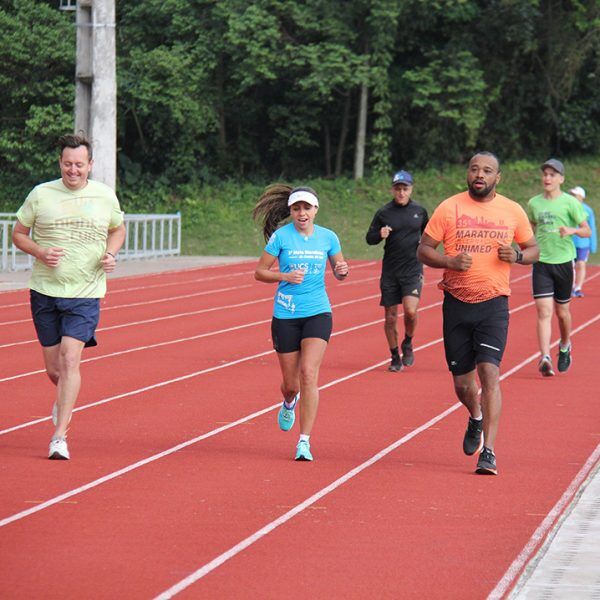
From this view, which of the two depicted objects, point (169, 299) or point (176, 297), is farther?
point (176, 297)

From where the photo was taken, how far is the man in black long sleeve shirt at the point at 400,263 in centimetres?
1524

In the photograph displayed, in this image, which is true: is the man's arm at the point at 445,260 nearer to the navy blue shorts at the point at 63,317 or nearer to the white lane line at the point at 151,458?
the white lane line at the point at 151,458

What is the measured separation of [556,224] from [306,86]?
33.7 metres

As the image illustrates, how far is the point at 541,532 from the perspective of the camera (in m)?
7.59

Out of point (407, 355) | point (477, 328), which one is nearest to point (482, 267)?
point (477, 328)

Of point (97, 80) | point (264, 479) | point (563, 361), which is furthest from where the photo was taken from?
point (97, 80)

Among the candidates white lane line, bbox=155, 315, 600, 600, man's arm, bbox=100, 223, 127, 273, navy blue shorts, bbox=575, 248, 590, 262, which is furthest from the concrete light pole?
man's arm, bbox=100, 223, 127, 273

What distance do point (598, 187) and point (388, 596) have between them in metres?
44.2

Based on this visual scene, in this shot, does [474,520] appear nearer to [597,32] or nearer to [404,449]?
[404,449]

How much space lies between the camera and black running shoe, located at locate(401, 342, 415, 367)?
15461 mm

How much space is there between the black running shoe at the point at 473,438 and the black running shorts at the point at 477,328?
41 centimetres

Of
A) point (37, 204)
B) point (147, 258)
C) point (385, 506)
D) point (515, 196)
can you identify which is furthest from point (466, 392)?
point (515, 196)

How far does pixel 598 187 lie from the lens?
4928 cm

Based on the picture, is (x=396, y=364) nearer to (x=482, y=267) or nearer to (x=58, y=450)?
(x=482, y=267)
